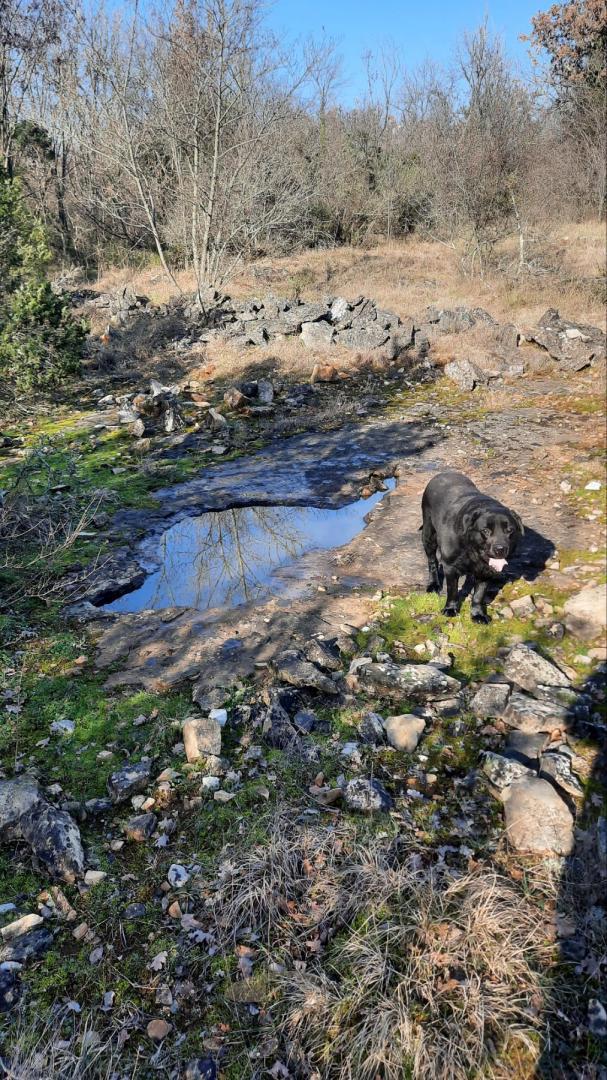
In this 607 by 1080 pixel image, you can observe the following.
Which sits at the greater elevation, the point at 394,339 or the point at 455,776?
the point at 394,339

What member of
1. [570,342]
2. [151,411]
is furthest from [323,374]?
[570,342]

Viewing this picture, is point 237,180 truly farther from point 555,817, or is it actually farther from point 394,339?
point 555,817

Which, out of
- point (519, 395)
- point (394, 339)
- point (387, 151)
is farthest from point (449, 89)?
point (519, 395)

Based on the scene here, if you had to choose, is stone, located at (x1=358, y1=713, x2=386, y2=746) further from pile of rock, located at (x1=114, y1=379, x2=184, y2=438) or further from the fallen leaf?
pile of rock, located at (x1=114, y1=379, x2=184, y2=438)

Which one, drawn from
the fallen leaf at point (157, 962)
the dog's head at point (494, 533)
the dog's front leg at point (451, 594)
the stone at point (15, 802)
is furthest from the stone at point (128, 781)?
the dog's head at point (494, 533)

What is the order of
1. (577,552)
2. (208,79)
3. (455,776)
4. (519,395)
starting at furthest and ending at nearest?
(208,79)
(519,395)
(577,552)
(455,776)

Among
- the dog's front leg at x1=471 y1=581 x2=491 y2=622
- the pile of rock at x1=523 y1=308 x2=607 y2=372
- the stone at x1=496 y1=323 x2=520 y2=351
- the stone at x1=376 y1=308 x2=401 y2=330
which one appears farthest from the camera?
the stone at x1=376 y1=308 x2=401 y2=330

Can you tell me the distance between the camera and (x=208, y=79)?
1448cm

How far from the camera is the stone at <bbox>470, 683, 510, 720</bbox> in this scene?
12.5 ft

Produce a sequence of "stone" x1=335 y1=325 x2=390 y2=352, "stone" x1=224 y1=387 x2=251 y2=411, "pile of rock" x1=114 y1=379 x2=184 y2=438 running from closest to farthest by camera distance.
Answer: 1. "pile of rock" x1=114 y1=379 x2=184 y2=438
2. "stone" x1=224 y1=387 x2=251 y2=411
3. "stone" x1=335 y1=325 x2=390 y2=352

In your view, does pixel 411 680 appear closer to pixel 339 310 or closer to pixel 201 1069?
pixel 201 1069

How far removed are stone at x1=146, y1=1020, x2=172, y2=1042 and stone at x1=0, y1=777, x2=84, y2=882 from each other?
0.80m

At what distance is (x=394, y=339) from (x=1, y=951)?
494 inches

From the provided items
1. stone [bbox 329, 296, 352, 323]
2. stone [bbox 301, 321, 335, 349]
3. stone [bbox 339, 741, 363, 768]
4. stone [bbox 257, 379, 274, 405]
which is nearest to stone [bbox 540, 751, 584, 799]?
stone [bbox 339, 741, 363, 768]
